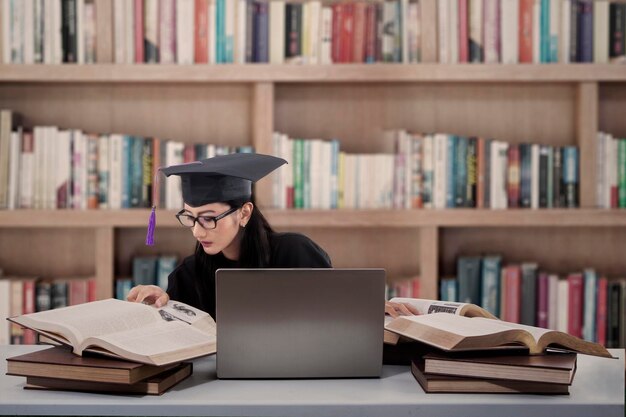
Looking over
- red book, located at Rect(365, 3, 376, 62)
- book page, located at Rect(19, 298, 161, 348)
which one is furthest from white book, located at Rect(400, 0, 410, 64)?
book page, located at Rect(19, 298, 161, 348)

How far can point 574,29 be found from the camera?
10.4ft

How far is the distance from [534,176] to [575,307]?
53cm

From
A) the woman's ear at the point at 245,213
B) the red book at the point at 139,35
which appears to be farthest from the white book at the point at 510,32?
the woman's ear at the point at 245,213

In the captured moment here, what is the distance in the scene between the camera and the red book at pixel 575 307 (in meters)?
3.21

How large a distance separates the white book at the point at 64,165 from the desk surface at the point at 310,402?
5.77ft

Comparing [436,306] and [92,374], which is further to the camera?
[436,306]

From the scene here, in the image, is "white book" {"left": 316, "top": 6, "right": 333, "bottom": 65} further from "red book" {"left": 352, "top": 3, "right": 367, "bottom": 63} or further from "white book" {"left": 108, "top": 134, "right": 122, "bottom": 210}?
"white book" {"left": 108, "top": 134, "right": 122, "bottom": 210}

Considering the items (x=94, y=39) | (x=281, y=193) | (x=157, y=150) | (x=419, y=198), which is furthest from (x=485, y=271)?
(x=94, y=39)

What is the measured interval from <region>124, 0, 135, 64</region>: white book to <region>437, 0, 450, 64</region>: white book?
1.14m

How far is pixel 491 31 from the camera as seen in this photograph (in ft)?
10.3

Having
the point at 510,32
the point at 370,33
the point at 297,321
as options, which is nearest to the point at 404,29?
the point at 370,33

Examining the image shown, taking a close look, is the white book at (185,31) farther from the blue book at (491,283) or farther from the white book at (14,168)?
the blue book at (491,283)

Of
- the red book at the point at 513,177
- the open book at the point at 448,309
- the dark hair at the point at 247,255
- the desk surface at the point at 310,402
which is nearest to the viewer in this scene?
the desk surface at the point at 310,402

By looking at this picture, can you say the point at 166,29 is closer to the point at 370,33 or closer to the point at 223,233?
the point at 370,33
